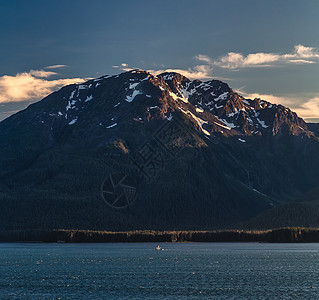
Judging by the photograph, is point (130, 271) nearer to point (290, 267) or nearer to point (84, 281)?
point (84, 281)

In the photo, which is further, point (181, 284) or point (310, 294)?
point (181, 284)

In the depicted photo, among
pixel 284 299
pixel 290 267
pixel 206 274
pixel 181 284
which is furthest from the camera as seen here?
pixel 290 267

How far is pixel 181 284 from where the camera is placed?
146250 millimetres

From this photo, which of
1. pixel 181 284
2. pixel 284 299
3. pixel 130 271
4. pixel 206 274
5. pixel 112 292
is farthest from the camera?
pixel 130 271

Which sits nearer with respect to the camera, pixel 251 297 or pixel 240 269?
pixel 251 297

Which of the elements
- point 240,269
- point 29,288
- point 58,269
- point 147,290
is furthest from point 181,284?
point 58,269

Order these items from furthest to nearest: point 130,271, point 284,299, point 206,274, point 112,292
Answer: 1. point 130,271
2. point 206,274
3. point 112,292
4. point 284,299

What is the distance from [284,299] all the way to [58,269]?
3604 inches

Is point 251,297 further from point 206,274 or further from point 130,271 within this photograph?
point 130,271

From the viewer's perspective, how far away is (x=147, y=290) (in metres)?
135

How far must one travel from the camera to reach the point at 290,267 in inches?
7756

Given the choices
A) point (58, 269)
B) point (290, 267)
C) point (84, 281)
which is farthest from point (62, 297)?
point (290, 267)

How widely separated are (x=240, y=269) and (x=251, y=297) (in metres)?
65.8

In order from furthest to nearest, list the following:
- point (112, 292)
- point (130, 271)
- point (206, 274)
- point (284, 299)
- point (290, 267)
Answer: point (290, 267), point (130, 271), point (206, 274), point (112, 292), point (284, 299)
